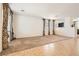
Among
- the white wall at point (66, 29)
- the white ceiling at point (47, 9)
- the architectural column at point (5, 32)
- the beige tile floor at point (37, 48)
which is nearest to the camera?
the beige tile floor at point (37, 48)

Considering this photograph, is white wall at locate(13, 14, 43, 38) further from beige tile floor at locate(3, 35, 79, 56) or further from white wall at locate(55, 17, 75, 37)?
white wall at locate(55, 17, 75, 37)

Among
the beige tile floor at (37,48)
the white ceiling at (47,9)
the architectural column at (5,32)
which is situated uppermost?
the white ceiling at (47,9)

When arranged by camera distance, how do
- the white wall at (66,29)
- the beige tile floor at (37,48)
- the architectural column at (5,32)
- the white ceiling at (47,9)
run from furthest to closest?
1. the white wall at (66,29)
2. the white ceiling at (47,9)
3. the architectural column at (5,32)
4. the beige tile floor at (37,48)

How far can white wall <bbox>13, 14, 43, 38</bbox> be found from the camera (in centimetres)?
256

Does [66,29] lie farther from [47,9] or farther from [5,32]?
[5,32]

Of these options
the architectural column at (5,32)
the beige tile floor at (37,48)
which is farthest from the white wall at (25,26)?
the architectural column at (5,32)

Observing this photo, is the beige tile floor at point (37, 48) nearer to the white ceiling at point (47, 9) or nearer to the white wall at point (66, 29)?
the white wall at point (66, 29)

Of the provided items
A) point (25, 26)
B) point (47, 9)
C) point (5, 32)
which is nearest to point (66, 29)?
point (47, 9)

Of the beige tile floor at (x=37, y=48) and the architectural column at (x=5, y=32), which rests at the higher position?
the architectural column at (x=5, y=32)

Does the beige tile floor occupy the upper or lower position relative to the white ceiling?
lower

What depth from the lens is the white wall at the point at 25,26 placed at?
2.56 m

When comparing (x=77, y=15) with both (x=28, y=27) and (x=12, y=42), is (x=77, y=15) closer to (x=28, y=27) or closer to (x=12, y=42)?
(x=28, y=27)

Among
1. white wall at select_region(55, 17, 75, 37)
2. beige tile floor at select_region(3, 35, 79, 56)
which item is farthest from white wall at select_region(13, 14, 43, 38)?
white wall at select_region(55, 17, 75, 37)

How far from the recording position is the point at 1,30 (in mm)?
2602
